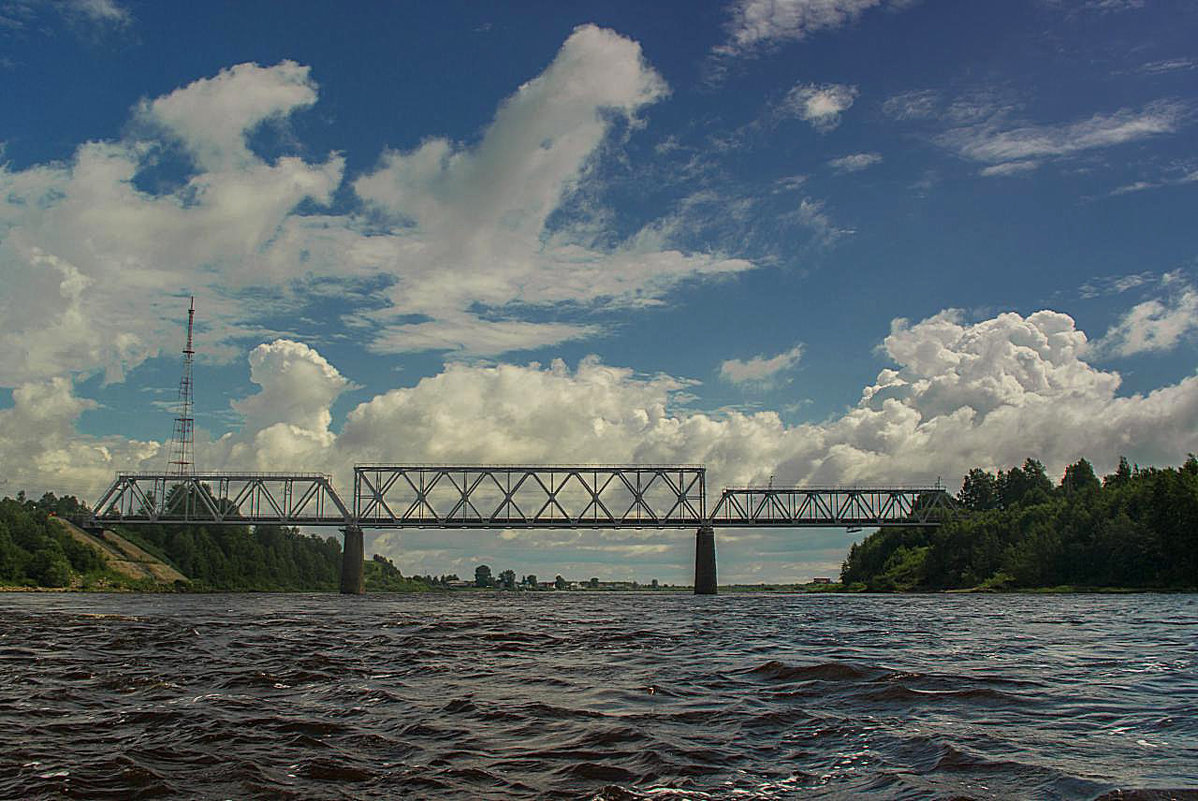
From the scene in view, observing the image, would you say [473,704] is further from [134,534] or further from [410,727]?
[134,534]

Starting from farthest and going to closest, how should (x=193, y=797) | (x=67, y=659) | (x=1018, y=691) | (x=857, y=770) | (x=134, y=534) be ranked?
(x=134, y=534) → (x=67, y=659) → (x=1018, y=691) → (x=857, y=770) → (x=193, y=797)

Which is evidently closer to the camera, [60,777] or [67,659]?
[60,777]

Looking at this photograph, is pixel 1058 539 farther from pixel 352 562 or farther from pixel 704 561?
pixel 352 562

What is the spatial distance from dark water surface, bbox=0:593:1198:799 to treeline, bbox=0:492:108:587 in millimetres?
121718

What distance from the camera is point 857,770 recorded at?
1252 centimetres

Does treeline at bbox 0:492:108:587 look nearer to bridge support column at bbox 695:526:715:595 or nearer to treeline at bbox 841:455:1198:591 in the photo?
bridge support column at bbox 695:526:715:595

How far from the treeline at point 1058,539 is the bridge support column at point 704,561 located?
4006 centimetres

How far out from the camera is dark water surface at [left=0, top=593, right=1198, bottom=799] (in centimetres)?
1167

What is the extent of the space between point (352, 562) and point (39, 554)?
44.5 m

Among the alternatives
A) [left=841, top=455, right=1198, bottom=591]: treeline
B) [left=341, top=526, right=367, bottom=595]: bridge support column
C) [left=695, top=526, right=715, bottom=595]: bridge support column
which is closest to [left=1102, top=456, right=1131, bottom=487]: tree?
[left=841, top=455, right=1198, bottom=591]: treeline

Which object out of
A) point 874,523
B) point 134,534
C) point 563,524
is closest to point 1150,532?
point 874,523

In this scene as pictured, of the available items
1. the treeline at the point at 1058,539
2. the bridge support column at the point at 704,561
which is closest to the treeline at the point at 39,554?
the bridge support column at the point at 704,561

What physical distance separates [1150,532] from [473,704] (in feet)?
368

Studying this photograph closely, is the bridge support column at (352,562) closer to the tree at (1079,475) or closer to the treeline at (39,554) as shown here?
the treeline at (39,554)
